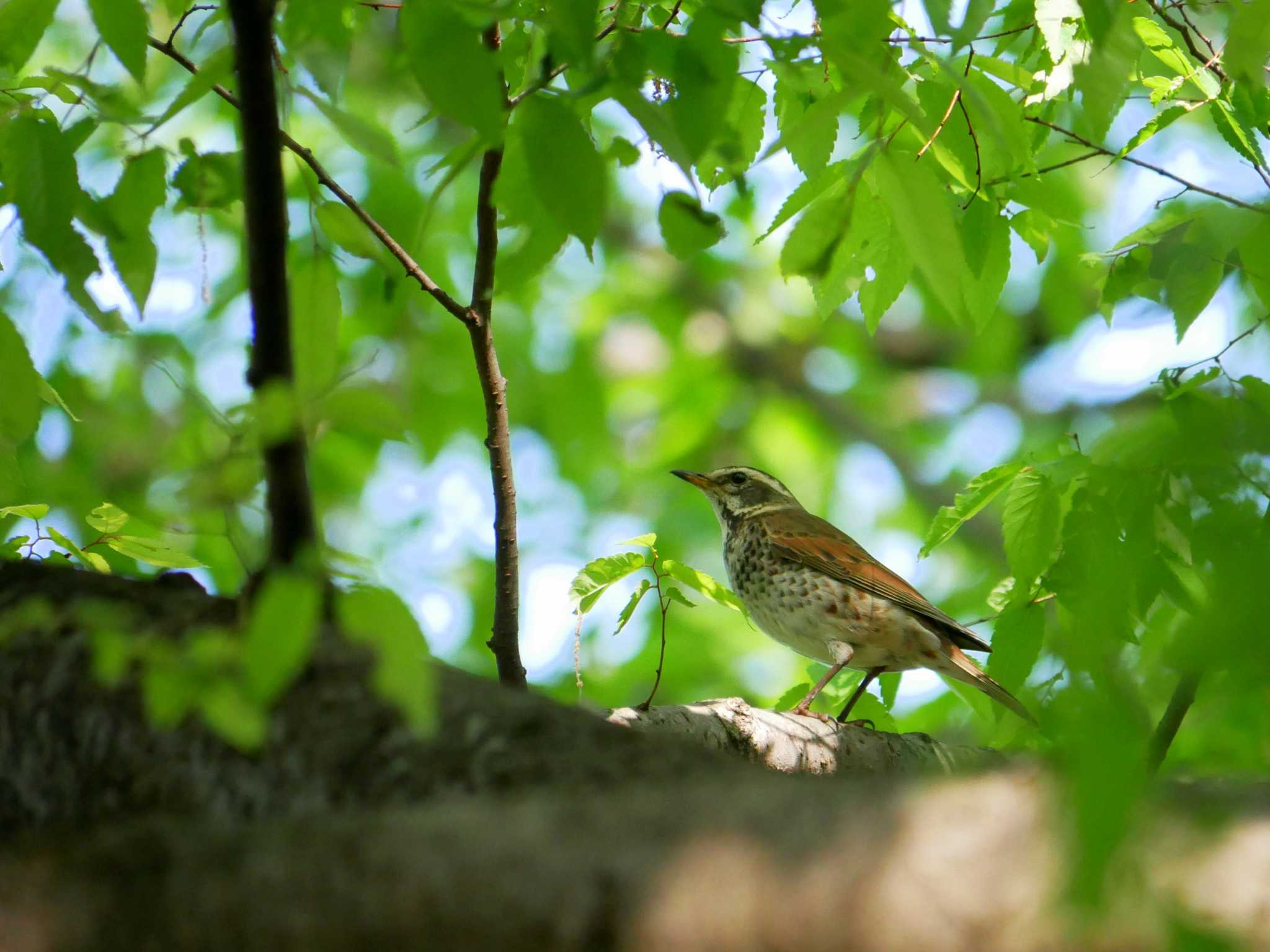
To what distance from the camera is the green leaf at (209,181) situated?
290cm

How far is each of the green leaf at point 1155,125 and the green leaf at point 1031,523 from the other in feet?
3.27

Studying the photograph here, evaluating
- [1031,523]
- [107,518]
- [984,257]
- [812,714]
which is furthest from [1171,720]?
[107,518]

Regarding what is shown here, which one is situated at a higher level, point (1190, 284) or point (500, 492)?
point (1190, 284)

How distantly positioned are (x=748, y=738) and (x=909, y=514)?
1083 centimetres

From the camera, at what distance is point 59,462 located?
9609 millimetres

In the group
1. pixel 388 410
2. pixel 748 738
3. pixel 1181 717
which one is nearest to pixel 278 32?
pixel 388 410

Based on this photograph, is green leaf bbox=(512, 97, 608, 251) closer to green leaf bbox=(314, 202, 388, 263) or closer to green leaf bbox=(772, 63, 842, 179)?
green leaf bbox=(772, 63, 842, 179)

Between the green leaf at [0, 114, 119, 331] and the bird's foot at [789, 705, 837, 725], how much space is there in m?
2.99

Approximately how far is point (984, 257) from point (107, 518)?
2.68m

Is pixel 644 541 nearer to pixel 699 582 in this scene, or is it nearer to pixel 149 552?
pixel 699 582

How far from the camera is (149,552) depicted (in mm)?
3178

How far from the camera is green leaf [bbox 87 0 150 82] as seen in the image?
2393 mm

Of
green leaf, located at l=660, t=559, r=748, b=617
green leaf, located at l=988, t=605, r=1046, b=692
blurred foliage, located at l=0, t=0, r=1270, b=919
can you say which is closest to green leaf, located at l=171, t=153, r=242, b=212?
blurred foliage, located at l=0, t=0, r=1270, b=919

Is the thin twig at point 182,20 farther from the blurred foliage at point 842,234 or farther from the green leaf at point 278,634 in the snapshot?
the green leaf at point 278,634
